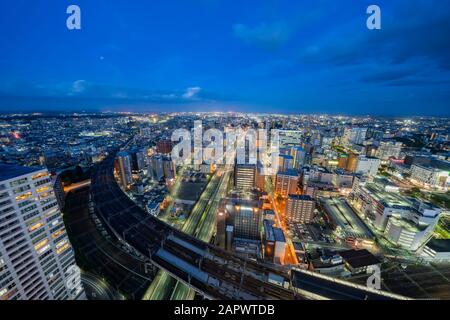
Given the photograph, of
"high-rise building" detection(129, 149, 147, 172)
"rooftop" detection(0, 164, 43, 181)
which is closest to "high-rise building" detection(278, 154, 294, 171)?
"high-rise building" detection(129, 149, 147, 172)

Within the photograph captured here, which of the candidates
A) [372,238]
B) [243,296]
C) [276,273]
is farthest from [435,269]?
[243,296]

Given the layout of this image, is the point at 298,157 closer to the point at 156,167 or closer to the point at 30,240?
the point at 156,167

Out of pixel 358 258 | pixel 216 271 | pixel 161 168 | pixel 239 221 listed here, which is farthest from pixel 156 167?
pixel 358 258

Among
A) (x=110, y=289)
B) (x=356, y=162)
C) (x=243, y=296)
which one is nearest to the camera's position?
(x=243, y=296)

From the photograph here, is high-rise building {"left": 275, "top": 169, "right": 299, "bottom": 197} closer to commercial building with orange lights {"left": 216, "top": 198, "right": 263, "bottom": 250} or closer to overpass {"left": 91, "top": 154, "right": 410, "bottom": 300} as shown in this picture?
commercial building with orange lights {"left": 216, "top": 198, "right": 263, "bottom": 250}
